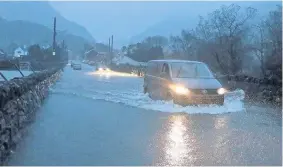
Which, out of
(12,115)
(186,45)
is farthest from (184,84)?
(186,45)

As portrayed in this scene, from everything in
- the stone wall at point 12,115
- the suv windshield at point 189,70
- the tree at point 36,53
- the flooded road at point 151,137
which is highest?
the tree at point 36,53

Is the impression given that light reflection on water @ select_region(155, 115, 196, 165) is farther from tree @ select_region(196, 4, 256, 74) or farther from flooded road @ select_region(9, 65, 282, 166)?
tree @ select_region(196, 4, 256, 74)

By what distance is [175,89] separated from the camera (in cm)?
1373

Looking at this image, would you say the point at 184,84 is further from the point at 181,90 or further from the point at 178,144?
the point at 178,144

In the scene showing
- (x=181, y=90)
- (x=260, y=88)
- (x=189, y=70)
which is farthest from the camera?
(x=260, y=88)

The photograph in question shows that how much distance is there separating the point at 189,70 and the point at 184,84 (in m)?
1.72

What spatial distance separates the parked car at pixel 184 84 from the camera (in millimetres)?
13391

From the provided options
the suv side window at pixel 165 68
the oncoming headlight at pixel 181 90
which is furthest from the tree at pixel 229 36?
the oncoming headlight at pixel 181 90

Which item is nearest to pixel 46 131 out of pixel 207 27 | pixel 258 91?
pixel 258 91

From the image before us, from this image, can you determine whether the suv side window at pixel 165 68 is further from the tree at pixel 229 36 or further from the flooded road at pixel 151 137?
the tree at pixel 229 36

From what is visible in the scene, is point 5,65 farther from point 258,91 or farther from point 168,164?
point 168,164

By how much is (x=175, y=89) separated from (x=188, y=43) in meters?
48.1

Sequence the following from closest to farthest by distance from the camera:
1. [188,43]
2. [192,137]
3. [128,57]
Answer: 1. [192,137]
2. [188,43]
3. [128,57]

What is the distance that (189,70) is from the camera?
50.0 ft
